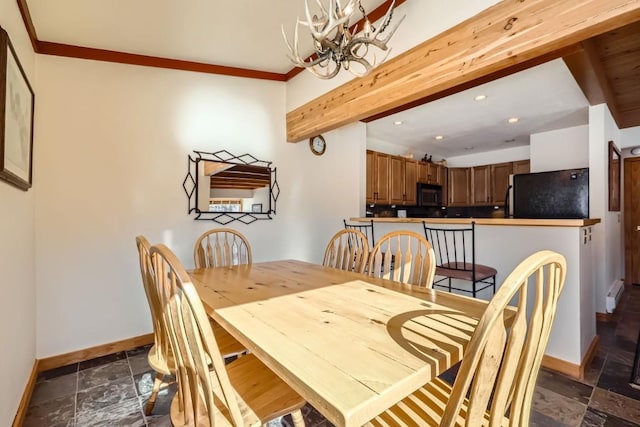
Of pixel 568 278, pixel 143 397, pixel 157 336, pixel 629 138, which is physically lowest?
pixel 143 397

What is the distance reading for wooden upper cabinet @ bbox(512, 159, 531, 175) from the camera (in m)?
5.02

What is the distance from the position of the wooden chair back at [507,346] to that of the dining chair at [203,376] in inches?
21.1

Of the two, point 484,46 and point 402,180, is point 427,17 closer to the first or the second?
point 484,46

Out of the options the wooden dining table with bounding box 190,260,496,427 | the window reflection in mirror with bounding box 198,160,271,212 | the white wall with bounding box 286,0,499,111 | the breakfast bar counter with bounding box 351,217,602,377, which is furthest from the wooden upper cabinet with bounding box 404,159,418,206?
the wooden dining table with bounding box 190,260,496,427

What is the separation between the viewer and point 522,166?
5094 mm

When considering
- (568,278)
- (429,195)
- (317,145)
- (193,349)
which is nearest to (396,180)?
(429,195)

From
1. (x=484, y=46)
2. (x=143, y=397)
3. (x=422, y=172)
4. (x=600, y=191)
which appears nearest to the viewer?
(x=484, y=46)

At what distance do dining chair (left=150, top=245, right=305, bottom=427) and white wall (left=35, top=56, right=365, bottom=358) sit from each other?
166cm

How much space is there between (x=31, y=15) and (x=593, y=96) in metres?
4.74

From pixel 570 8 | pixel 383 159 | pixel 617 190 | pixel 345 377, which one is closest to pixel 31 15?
pixel 345 377

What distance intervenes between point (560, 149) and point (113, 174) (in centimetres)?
554

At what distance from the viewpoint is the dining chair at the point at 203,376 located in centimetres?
72

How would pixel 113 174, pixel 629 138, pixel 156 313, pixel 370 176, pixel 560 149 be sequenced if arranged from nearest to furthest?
pixel 156 313 < pixel 113 174 < pixel 629 138 < pixel 560 149 < pixel 370 176

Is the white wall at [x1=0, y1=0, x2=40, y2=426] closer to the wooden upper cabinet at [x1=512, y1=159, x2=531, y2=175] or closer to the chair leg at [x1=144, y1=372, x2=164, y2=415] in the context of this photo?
the chair leg at [x1=144, y1=372, x2=164, y2=415]
